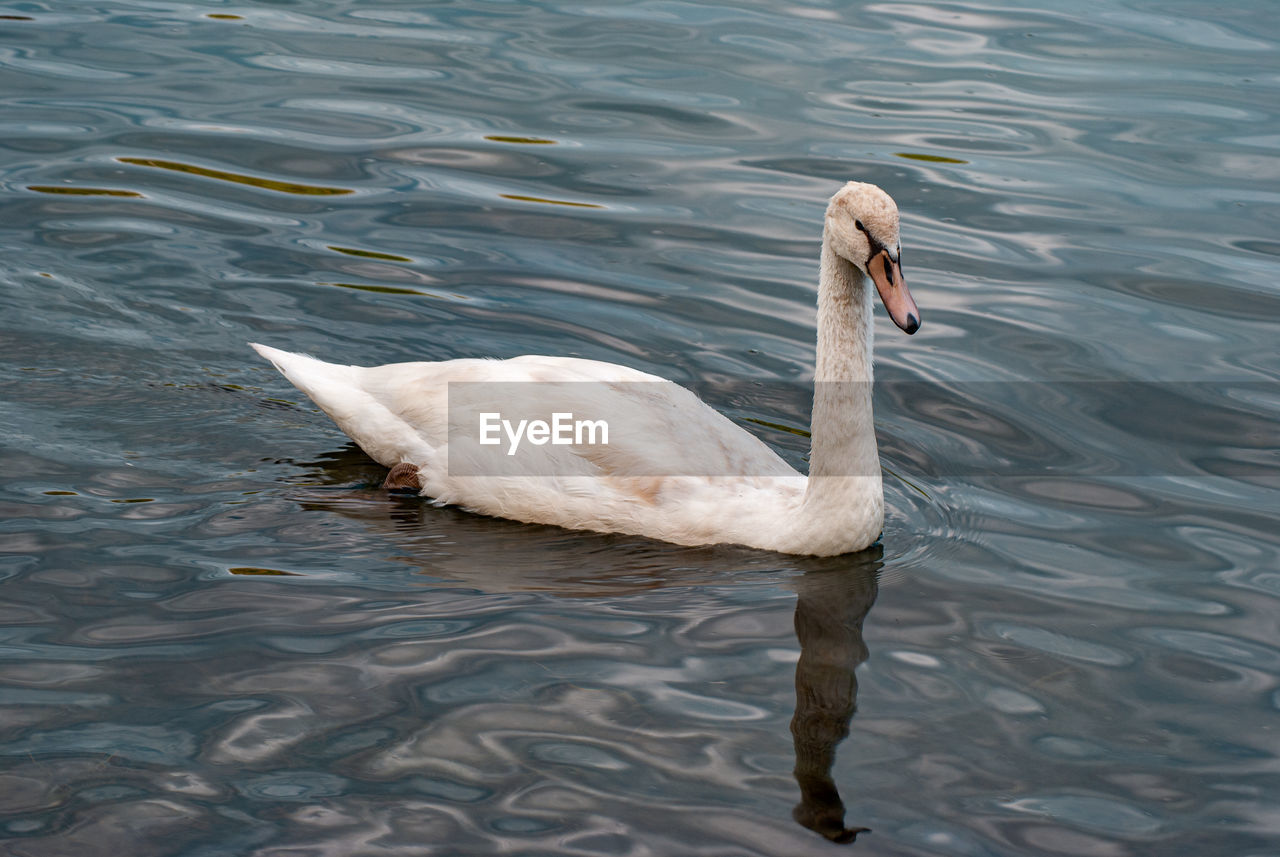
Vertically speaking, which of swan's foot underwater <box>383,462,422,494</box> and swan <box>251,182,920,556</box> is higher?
swan <box>251,182,920,556</box>

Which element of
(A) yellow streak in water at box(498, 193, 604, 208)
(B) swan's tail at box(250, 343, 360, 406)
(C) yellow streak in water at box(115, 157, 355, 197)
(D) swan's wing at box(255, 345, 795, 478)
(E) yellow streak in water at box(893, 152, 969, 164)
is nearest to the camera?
(D) swan's wing at box(255, 345, 795, 478)

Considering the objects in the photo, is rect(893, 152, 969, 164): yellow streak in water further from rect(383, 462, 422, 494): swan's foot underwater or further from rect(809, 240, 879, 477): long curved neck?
rect(383, 462, 422, 494): swan's foot underwater

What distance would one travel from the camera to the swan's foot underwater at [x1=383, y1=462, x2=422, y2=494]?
834 centimetres

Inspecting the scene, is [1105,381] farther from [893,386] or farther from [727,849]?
[727,849]

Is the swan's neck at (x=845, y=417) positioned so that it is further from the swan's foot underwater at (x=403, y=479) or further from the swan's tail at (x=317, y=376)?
the swan's tail at (x=317, y=376)

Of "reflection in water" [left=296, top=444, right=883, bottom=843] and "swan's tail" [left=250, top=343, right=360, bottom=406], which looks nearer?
"reflection in water" [left=296, top=444, right=883, bottom=843]

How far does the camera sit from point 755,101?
1540 cm

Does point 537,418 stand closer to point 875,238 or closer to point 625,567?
point 625,567

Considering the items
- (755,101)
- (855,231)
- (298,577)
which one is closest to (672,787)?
(298,577)

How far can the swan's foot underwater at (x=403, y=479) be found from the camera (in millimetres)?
8336

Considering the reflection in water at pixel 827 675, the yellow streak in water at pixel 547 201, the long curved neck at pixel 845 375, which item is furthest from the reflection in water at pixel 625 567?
the yellow streak in water at pixel 547 201

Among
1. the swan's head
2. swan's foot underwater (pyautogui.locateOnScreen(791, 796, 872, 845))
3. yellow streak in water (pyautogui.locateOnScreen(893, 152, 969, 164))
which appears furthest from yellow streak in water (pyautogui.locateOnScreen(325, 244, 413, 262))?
swan's foot underwater (pyautogui.locateOnScreen(791, 796, 872, 845))

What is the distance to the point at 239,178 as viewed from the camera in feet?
42.4

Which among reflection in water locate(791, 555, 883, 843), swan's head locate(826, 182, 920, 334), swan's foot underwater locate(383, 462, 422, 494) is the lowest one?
reflection in water locate(791, 555, 883, 843)
